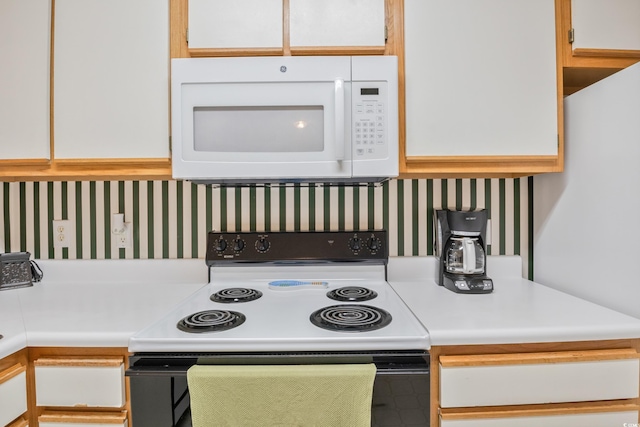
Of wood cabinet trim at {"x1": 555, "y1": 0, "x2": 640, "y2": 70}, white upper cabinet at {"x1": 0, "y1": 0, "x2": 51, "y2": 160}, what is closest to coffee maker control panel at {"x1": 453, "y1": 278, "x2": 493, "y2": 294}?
wood cabinet trim at {"x1": 555, "y1": 0, "x2": 640, "y2": 70}

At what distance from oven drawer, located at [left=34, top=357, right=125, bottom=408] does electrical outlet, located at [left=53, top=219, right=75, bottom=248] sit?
2.76 feet

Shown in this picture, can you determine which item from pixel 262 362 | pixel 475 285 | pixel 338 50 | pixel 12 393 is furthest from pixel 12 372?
pixel 475 285

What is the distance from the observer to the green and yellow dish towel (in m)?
0.94

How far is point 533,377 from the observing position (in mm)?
1030

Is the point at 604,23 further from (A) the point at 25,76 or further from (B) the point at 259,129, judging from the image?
(A) the point at 25,76

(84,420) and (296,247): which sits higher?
(296,247)

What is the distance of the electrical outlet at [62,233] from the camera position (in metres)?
1.71

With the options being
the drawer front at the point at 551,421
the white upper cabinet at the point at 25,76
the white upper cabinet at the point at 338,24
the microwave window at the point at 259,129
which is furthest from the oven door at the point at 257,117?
the drawer front at the point at 551,421

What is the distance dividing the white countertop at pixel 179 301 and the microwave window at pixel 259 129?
2.02 feet

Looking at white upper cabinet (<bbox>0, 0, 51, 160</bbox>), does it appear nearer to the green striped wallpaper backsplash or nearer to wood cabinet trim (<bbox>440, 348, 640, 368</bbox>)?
the green striped wallpaper backsplash

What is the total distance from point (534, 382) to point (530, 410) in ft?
0.28

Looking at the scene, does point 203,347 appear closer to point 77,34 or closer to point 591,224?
point 77,34

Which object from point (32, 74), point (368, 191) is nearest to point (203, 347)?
point (368, 191)

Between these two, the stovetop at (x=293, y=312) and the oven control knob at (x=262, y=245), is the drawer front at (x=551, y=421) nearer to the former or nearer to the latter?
the stovetop at (x=293, y=312)
